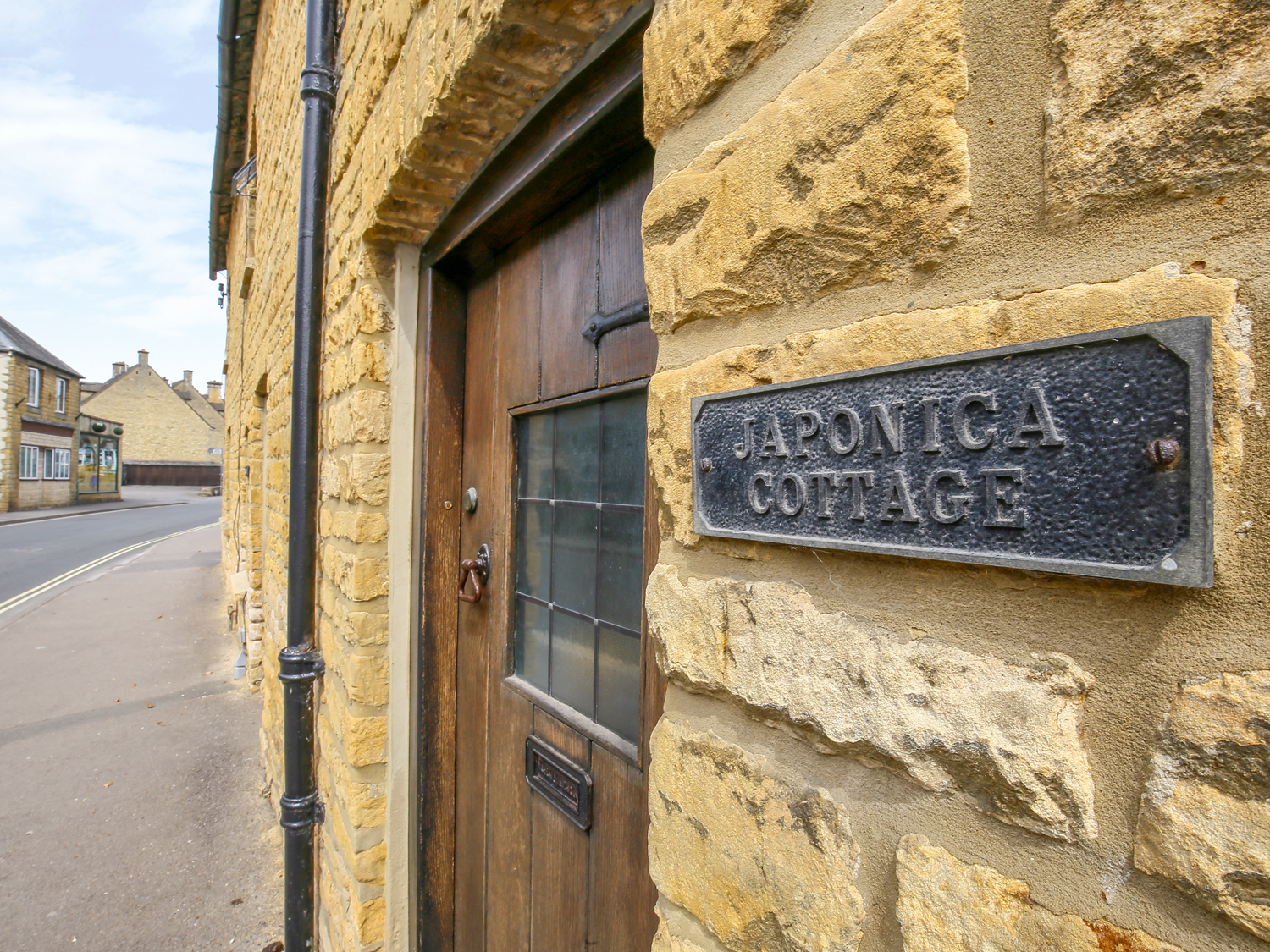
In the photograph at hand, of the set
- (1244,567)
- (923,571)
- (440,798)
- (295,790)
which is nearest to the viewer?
(1244,567)

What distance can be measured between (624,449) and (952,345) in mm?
808

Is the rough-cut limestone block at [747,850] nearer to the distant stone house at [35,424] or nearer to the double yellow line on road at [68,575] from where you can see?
the double yellow line on road at [68,575]

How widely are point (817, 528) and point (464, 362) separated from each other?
147cm

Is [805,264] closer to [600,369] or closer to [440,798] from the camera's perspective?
[600,369]

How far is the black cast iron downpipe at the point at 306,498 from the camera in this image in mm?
2066

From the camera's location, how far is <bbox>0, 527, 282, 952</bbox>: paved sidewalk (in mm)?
2494

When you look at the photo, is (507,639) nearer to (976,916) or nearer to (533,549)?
(533,549)

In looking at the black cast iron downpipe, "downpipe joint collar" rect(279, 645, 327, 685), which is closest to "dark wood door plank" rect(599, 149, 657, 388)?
the black cast iron downpipe

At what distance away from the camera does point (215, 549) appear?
13227 millimetres

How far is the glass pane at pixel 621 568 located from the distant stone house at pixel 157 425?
124ft

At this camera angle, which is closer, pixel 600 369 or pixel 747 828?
pixel 747 828

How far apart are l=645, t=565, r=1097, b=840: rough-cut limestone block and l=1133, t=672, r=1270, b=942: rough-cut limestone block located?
0.04 m

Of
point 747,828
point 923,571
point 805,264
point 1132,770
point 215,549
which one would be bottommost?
point 215,549

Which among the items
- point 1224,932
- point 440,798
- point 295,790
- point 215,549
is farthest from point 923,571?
point 215,549
